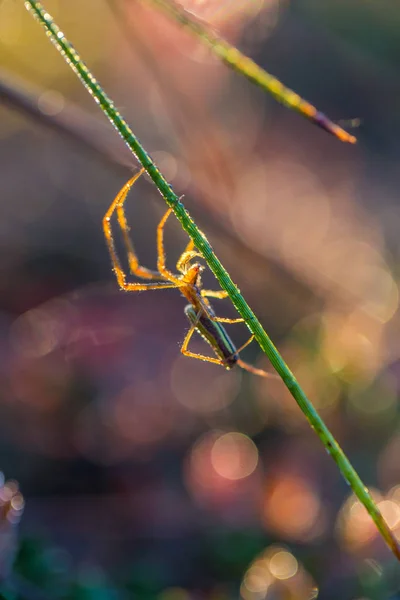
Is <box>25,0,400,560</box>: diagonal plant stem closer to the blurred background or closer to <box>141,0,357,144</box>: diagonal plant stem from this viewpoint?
<box>141,0,357,144</box>: diagonal plant stem

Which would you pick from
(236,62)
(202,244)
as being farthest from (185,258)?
(202,244)

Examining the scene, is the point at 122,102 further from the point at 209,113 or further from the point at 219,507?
the point at 219,507

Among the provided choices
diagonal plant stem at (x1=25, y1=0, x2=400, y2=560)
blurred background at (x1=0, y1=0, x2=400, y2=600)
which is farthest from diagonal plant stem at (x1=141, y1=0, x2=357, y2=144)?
blurred background at (x1=0, y1=0, x2=400, y2=600)

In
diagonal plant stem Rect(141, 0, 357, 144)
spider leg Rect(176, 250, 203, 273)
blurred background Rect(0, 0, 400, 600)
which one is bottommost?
blurred background Rect(0, 0, 400, 600)

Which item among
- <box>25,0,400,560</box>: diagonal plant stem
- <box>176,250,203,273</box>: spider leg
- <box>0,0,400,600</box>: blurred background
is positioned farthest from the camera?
<box>0,0,400,600</box>: blurred background

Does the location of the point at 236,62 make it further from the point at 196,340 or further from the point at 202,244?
the point at 196,340

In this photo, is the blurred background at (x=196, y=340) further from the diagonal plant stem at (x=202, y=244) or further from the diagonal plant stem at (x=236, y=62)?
the diagonal plant stem at (x=202, y=244)

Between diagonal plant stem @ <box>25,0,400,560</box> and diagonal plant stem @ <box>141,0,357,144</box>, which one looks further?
diagonal plant stem @ <box>141,0,357,144</box>
